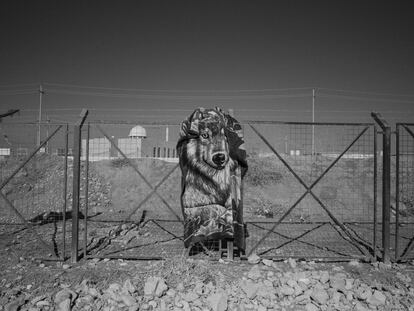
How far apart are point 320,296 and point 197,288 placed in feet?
5.85

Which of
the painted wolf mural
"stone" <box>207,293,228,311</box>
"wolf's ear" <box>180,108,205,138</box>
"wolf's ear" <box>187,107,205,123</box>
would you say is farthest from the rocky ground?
"wolf's ear" <box>187,107,205,123</box>

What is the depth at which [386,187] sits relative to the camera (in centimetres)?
→ 609

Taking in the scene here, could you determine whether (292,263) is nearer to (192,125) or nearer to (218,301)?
(218,301)

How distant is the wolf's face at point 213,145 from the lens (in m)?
5.77

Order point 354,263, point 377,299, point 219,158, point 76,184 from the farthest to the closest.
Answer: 1. point 354,263
2. point 76,184
3. point 219,158
4. point 377,299

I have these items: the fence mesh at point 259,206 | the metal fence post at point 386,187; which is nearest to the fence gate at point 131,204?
Answer: the fence mesh at point 259,206

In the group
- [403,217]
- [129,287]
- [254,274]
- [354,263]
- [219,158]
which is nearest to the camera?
[129,287]

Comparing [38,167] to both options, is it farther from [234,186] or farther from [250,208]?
[234,186]

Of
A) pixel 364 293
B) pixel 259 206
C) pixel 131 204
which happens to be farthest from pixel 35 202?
pixel 364 293

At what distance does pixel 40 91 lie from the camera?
103ft

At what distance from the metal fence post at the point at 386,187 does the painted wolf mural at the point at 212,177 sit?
2710 mm

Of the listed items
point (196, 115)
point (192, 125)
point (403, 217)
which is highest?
point (196, 115)

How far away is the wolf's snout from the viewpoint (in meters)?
5.75

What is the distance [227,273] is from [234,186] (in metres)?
1.53
